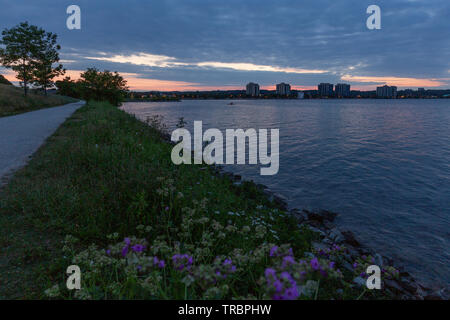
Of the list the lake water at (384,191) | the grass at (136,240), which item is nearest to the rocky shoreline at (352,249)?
the lake water at (384,191)

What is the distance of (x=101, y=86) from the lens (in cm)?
4675

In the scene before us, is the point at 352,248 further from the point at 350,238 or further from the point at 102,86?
the point at 102,86

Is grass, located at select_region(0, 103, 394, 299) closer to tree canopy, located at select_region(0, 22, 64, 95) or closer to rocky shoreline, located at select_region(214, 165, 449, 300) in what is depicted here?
rocky shoreline, located at select_region(214, 165, 449, 300)

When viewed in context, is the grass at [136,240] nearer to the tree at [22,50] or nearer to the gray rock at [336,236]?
the gray rock at [336,236]

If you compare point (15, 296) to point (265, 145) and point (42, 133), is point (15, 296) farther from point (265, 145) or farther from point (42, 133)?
point (265, 145)

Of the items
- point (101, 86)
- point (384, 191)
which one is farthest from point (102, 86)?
point (384, 191)

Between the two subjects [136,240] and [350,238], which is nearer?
[136,240]

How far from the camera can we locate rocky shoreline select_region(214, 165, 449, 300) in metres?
5.08

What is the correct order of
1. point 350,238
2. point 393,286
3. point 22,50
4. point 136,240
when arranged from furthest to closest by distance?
point 22,50
point 350,238
point 393,286
point 136,240

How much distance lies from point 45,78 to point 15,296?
176ft

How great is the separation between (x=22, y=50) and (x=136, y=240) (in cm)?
5039

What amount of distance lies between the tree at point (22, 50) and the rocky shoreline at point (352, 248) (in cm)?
4598

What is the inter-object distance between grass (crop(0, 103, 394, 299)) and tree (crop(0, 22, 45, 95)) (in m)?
41.2
